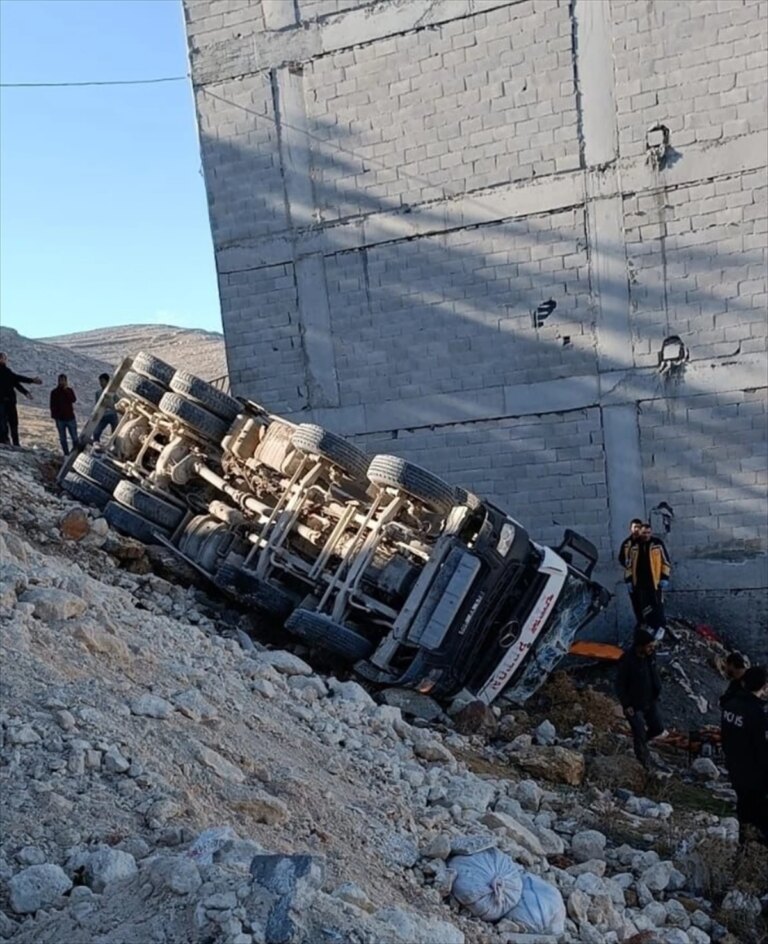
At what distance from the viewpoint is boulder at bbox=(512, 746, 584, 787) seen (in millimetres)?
7230

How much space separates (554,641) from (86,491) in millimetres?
4736

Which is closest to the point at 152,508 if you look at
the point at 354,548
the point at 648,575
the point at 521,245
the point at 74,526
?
the point at 74,526

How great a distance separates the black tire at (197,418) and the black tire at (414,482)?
6.63ft

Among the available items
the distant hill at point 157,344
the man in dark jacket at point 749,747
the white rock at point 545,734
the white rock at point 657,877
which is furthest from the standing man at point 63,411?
the distant hill at point 157,344

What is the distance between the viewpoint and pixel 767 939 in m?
5.24

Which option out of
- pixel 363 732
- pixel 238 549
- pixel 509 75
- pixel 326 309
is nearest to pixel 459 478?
pixel 326 309

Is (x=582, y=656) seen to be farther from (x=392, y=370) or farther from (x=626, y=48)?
(x=626, y=48)

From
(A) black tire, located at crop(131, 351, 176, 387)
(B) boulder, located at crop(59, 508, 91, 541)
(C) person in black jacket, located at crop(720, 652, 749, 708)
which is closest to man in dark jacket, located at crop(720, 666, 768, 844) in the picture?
(C) person in black jacket, located at crop(720, 652, 749, 708)

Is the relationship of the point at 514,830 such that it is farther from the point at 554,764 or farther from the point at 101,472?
the point at 101,472

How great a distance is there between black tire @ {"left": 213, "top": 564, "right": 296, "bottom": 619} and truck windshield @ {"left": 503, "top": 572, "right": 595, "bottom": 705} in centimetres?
194

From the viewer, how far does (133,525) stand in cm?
Result: 984

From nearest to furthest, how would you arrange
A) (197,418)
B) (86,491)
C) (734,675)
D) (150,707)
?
(150,707) < (734,675) < (197,418) < (86,491)

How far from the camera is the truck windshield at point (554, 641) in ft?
27.8

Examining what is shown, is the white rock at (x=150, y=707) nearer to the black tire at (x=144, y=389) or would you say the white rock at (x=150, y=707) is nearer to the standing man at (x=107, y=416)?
the black tire at (x=144, y=389)
